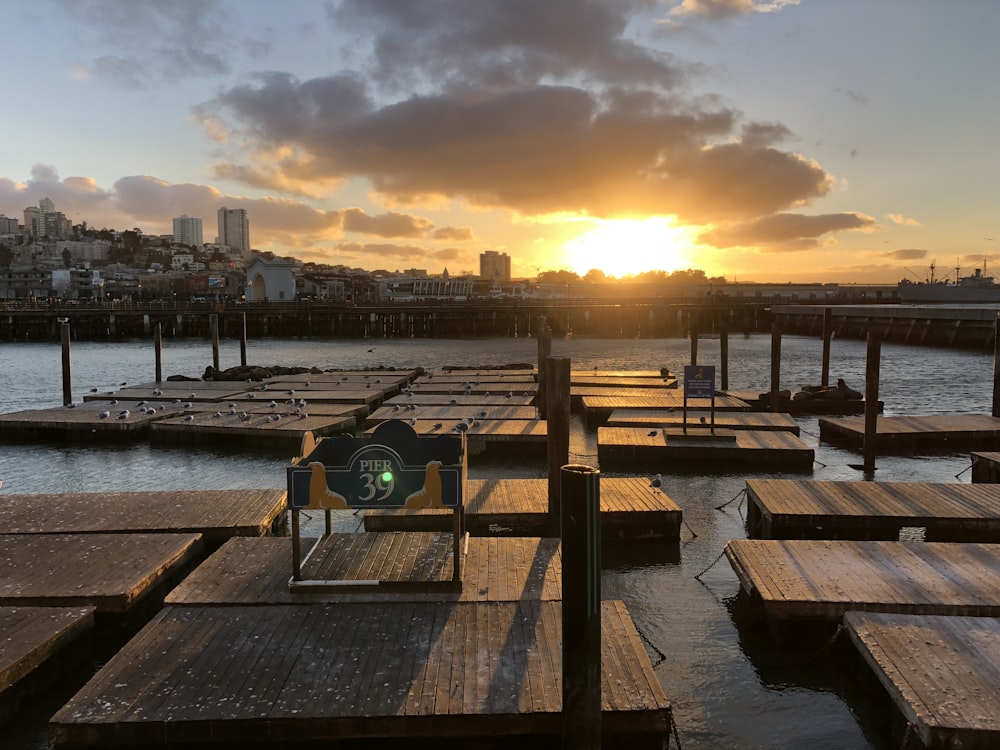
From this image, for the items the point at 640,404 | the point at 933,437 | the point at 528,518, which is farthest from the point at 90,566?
the point at 933,437

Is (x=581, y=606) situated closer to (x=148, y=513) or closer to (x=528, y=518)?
(x=528, y=518)

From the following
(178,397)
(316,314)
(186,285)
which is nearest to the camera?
(178,397)

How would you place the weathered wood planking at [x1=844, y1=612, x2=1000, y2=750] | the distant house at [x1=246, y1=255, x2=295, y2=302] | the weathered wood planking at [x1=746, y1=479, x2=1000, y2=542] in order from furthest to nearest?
the distant house at [x1=246, y1=255, x2=295, y2=302], the weathered wood planking at [x1=746, y1=479, x2=1000, y2=542], the weathered wood planking at [x1=844, y1=612, x2=1000, y2=750]

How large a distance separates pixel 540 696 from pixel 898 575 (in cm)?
477

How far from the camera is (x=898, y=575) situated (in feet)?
25.7

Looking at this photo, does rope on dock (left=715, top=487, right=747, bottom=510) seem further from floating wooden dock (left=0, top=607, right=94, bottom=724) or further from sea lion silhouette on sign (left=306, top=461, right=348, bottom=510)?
floating wooden dock (left=0, top=607, right=94, bottom=724)

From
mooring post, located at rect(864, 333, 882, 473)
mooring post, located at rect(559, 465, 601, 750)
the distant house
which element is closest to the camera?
mooring post, located at rect(559, 465, 601, 750)

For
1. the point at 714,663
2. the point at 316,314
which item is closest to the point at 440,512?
the point at 714,663

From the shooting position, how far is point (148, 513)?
35.2 ft

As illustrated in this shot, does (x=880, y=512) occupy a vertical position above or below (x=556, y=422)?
below

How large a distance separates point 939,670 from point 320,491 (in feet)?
19.0

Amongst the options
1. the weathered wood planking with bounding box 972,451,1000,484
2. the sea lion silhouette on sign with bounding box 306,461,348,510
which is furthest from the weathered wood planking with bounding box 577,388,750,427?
the sea lion silhouette on sign with bounding box 306,461,348,510

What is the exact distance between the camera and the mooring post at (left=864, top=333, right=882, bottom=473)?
1565 centimetres

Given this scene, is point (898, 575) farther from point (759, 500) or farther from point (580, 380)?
point (580, 380)
